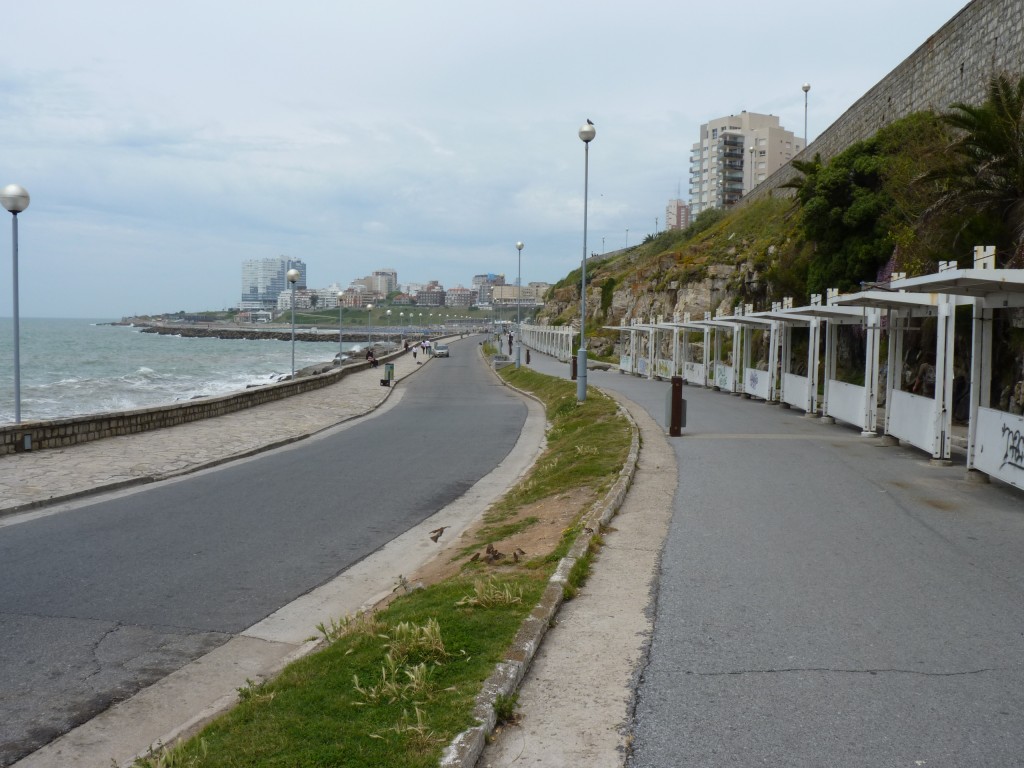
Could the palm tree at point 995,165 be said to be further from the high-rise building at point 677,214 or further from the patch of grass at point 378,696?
the high-rise building at point 677,214

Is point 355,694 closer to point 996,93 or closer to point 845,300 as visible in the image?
point 845,300

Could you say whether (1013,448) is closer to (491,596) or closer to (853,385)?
(491,596)

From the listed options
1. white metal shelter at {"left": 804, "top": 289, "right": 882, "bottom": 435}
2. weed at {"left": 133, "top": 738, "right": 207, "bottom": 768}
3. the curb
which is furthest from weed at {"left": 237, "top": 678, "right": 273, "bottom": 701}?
white metal shelter at {"left": 804, "top": 289, "right": 882, "bottom": 435}

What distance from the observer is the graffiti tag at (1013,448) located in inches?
376

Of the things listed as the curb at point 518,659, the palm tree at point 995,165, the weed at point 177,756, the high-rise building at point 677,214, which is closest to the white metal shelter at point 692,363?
the palm tree at point 995,165

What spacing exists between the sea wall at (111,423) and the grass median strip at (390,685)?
11.0 m

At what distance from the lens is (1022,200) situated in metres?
18.7

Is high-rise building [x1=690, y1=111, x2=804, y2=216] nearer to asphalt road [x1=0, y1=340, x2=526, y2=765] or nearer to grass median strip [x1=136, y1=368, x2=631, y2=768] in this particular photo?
asphalt road [x1=0, y1=340, x2=526, y2=765]

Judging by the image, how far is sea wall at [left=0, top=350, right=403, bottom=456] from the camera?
→ 15219 mm

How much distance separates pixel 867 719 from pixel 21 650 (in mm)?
5707

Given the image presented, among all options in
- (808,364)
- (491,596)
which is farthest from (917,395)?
(491,596)

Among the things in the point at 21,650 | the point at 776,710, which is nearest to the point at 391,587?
the point at 21,650

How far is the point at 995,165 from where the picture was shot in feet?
63.3

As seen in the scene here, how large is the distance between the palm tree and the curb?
15.2 metres
